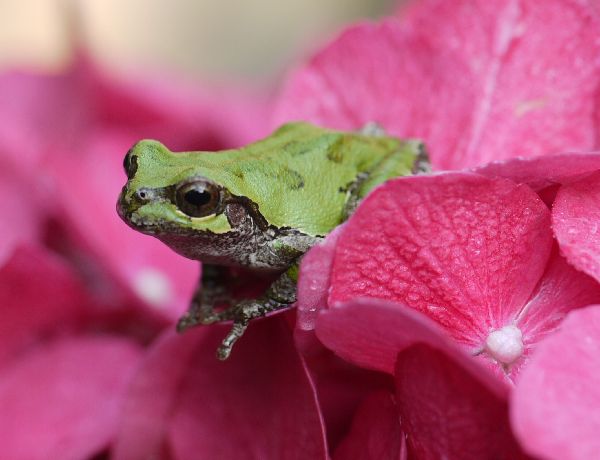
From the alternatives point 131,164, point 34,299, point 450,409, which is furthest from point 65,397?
point 450,409

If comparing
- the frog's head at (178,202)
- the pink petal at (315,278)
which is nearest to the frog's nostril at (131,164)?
the frog's head at (178,202)

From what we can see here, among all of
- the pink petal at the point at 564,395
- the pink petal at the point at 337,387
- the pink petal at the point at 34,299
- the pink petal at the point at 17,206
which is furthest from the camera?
the pink petal at the point at 17,206

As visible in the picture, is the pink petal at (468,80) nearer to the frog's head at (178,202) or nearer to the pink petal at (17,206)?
the frog's head at (178,202)

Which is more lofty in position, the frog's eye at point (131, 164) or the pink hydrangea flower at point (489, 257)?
the frog's eye at point (131, 164)

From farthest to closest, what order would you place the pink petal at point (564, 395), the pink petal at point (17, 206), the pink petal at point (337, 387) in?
1. the pink petal at point (17, 206)
2. the pink petal at point (337, 387)
3. the pink petal at point (564, 395)

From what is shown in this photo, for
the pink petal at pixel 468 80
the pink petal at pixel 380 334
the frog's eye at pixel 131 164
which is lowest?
the pink petal at pixel 380 334

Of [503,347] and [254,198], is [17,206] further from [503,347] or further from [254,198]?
[503,347]

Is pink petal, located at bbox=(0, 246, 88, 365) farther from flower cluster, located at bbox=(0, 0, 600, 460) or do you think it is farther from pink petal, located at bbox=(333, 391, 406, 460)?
pink petal, located at bbox=(333, 391, 406, 460)
